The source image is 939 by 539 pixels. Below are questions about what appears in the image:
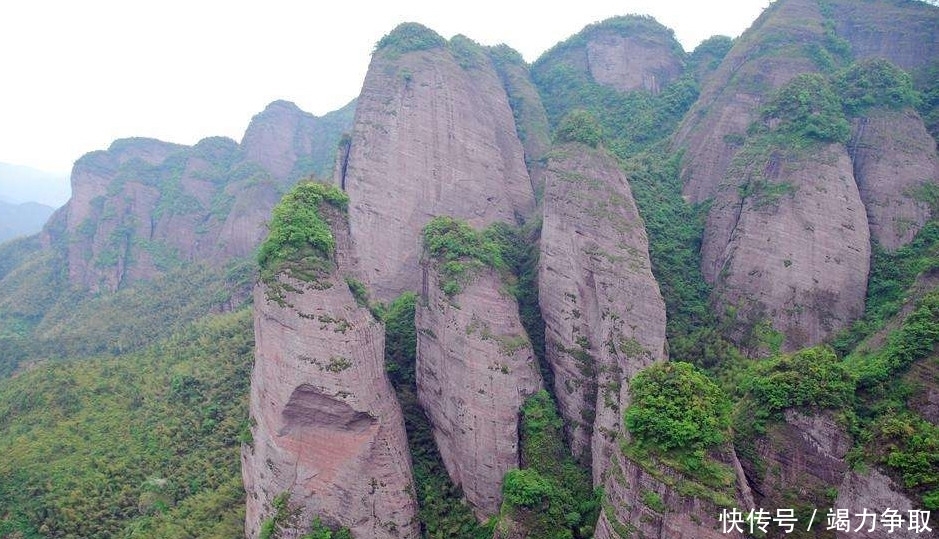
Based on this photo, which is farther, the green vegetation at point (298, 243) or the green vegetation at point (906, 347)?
the green vegetation at point (298, 243)

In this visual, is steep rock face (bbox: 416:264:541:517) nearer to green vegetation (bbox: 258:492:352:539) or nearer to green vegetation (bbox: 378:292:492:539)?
green vegetation (bbox: 378:292:492:539)

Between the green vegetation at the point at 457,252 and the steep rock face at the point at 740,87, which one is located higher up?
the steep rock face at the point at 740,87

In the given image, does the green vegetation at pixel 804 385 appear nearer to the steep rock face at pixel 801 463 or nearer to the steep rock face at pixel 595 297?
the steep rock face at pixel 801 463

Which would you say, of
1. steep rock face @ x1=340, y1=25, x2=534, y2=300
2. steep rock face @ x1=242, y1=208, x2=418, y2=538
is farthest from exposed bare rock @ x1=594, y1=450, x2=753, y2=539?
steep rock face @ x1=340, y1=25, x2=534, y2=300

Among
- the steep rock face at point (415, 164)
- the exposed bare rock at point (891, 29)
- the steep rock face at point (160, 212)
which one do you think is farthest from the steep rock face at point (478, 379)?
the steep rock face at point (160, 212)

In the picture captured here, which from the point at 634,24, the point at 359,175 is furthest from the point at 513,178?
the point at 634,24
